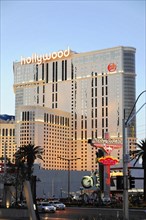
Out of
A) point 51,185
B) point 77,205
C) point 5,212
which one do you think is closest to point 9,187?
point 77,205

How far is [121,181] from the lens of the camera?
34.2m

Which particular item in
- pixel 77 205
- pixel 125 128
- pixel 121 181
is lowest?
pixel 77 205

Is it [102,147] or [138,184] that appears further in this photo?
[138,184]

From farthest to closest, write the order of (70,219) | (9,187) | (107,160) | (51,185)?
(51,185) → (107,160) → (9,187) → (70,219)

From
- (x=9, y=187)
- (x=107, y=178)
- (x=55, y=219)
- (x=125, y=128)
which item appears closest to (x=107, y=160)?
(x=107, y=178)

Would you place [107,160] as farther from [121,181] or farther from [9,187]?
[121,181]

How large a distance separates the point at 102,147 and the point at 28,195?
275 feet

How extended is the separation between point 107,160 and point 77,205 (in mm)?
22251

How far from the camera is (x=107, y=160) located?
110438 mm

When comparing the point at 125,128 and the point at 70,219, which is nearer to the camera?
the point at 125,128

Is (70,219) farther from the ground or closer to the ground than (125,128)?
closer to the ground

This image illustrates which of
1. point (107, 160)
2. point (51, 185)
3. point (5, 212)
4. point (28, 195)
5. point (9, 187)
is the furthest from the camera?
point (51, 185)

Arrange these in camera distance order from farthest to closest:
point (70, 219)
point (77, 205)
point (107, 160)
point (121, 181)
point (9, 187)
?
1. point (107, 160)
2. point (77, 205)
3. point (9, 187)
4. point (70, 219)
5. point (121, 181)

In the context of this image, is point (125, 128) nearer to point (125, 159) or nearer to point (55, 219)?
point (125, 159)
